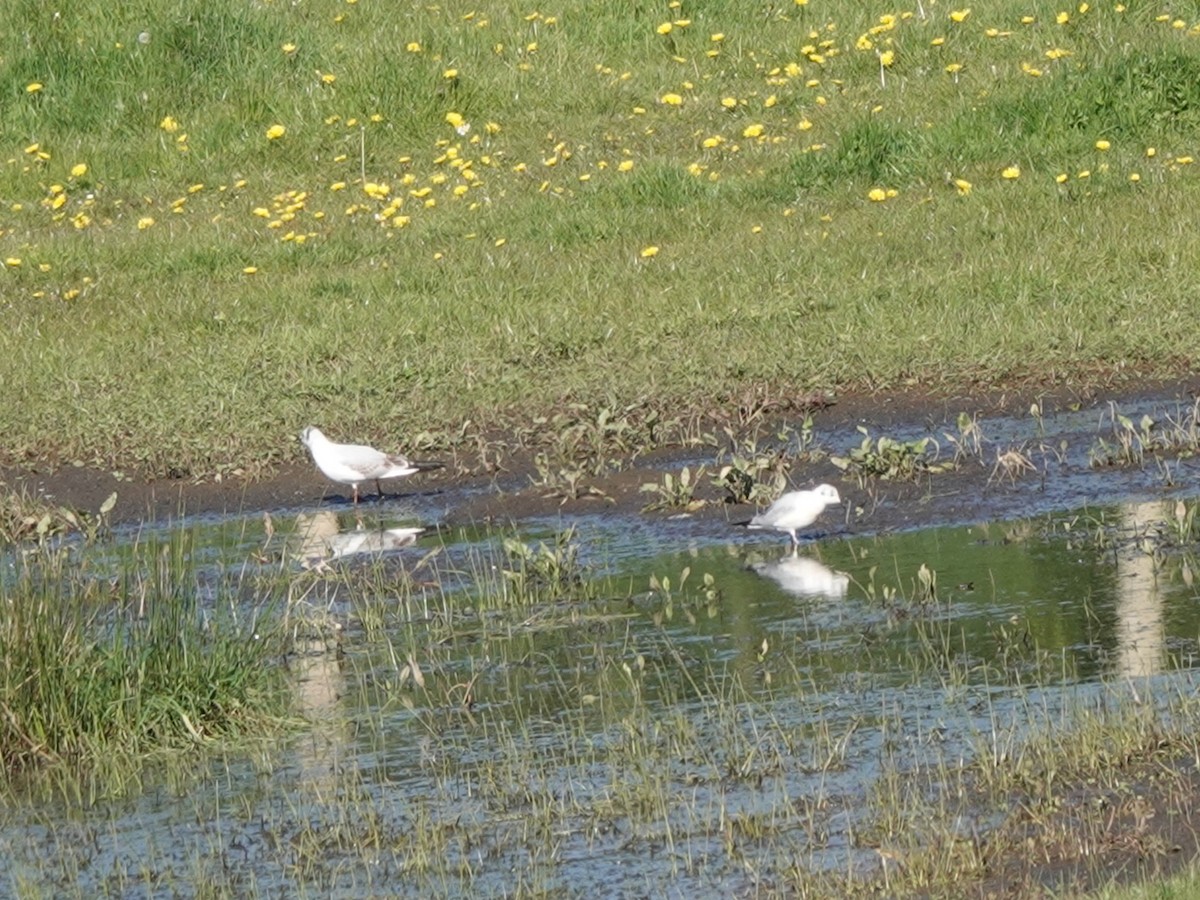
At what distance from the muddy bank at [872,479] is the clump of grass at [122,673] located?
75.2 inches

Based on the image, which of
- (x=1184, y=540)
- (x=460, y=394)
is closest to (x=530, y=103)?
(x=460, y=394)

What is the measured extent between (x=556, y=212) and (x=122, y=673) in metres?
7.43

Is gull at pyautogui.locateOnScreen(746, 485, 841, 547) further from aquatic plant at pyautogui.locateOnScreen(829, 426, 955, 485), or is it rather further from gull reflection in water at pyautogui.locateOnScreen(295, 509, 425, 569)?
gull reflection in water at pyautogui.locateOnScreen(295, 509, 425, 569)

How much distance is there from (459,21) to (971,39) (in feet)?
12.8

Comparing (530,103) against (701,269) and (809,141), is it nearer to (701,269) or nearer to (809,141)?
(809,141)

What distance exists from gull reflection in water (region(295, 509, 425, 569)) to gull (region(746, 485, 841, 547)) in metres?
1.67

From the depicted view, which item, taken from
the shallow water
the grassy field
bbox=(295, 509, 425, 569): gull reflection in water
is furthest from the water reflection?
bbox=(295, 509, 425, 569): gull reflection in water

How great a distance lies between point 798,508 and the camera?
8445mm

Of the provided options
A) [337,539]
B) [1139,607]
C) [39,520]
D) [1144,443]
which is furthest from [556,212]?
[1139,607]

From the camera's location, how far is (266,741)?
690 cm

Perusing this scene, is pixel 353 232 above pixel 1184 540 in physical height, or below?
above

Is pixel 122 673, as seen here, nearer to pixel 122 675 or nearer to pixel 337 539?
pixel 122 675

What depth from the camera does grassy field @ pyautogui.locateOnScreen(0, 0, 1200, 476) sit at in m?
11.2

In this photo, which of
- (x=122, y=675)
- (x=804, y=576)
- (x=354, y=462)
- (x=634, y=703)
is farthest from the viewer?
(x=354, y=462)
